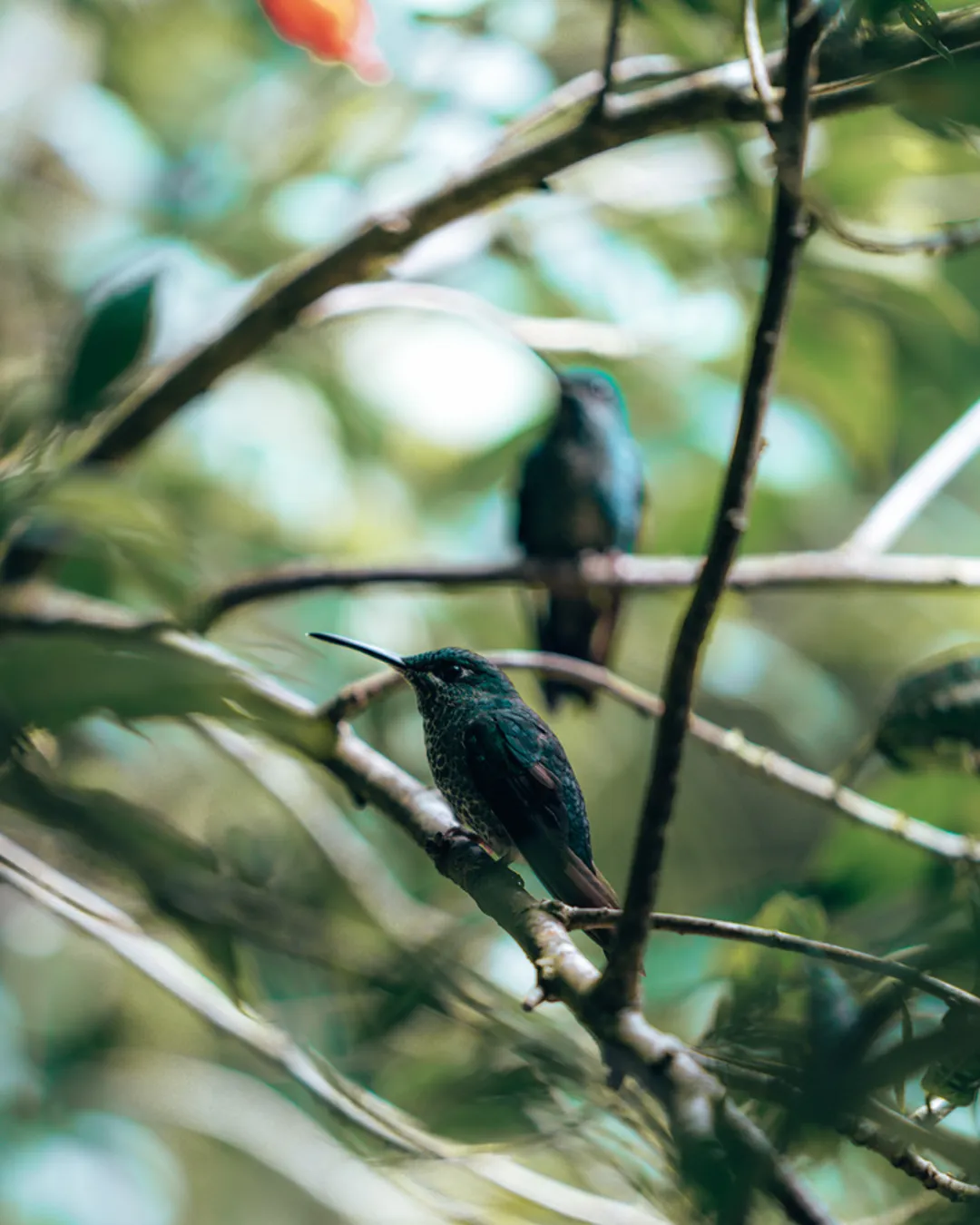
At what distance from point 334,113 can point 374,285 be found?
157 cm

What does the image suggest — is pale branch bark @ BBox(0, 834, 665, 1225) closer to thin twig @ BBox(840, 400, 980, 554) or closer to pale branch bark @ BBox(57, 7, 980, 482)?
pale branch bark @ BBox(57, 7, 980, 482)

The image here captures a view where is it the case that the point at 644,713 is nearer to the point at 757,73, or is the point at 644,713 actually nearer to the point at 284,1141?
the point at 757,73

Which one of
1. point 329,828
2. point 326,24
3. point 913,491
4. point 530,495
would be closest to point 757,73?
point 326,24

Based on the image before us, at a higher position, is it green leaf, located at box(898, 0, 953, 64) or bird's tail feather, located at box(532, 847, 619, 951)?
green leaf, located at box(898, 0, 953, 64)

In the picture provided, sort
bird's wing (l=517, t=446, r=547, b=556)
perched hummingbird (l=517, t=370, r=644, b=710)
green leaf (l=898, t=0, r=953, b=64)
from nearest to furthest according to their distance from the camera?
1. green leaf (l=898, t=0, r=953, b=64)
2. perched hummingbird (l=517, t=370, r=644, b=710)
3. bird's wing (l=517, t=446, r=547, b=556)

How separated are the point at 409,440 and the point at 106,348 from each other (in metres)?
3.48

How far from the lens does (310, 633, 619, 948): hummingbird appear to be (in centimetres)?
117

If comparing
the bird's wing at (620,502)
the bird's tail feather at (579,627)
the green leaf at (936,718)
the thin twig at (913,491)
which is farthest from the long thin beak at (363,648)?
the bird's wing at (620,502)

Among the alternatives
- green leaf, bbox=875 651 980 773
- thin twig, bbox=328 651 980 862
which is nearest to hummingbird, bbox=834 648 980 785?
green leaf, bbox=875 651 980 773

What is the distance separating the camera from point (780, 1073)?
2.53 feet

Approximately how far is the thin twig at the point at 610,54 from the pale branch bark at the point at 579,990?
1.14 m

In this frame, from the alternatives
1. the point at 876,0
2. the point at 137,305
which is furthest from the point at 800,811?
the point at 876,0

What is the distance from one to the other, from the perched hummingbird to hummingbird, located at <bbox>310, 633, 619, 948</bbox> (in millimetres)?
3630

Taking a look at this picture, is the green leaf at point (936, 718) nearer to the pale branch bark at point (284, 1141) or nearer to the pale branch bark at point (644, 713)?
the pale branch bark at point (644, 713)
